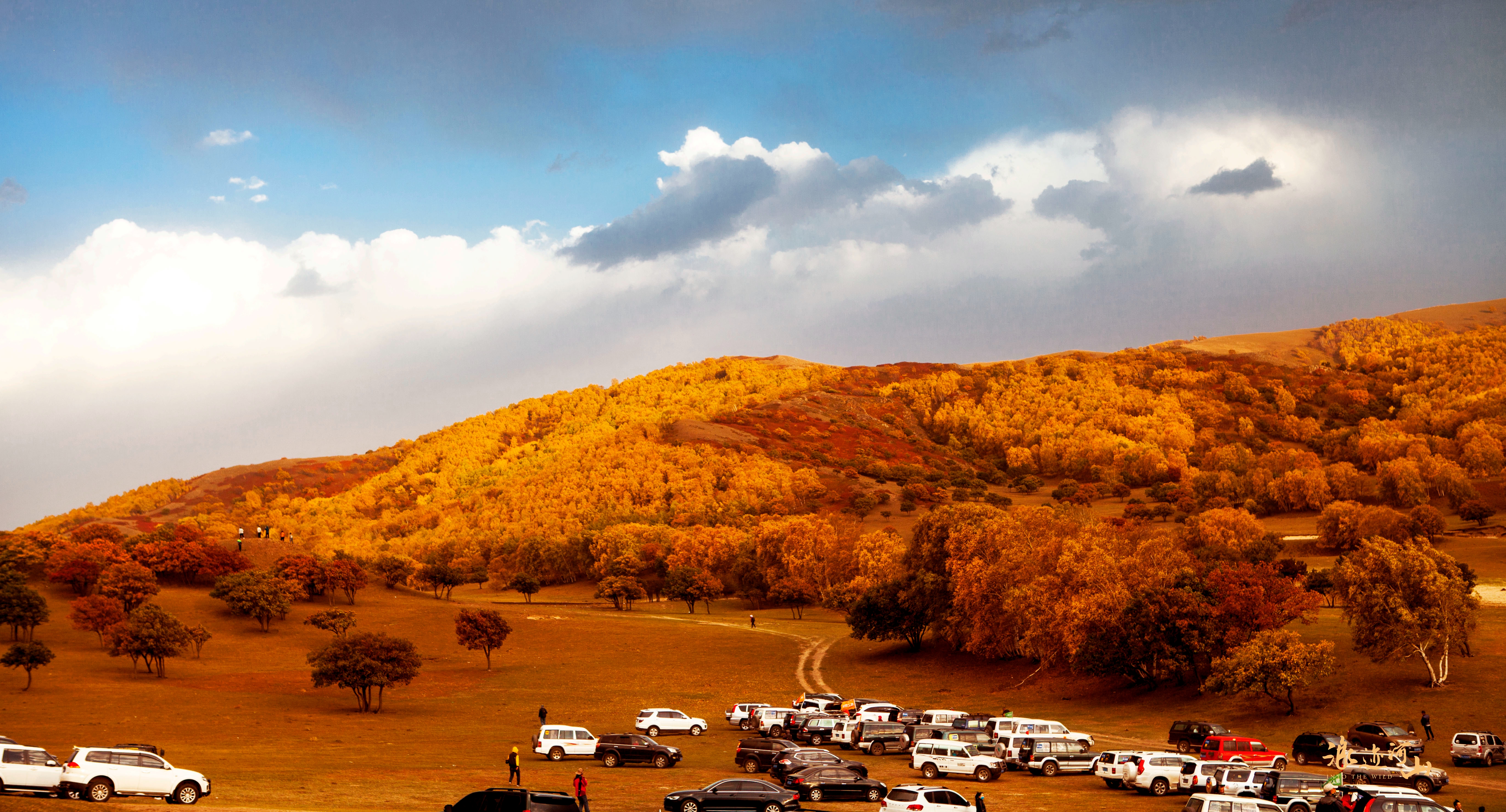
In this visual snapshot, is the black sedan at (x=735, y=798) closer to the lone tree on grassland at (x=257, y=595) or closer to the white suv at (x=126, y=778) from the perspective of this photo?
the white suv at (x=126, y=778)

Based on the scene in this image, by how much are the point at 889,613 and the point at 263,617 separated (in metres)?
54.8

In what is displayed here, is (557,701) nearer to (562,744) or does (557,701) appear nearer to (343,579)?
(562,744)

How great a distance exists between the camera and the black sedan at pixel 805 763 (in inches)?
1399

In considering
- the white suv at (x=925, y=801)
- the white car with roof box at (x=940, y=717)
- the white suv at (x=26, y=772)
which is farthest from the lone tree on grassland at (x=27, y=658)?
the white suv at (x=925, y=801)

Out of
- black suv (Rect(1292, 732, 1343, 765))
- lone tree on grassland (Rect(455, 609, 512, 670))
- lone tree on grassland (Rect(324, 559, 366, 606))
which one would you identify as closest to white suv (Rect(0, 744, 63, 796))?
black suv (Rect(1292, 732, 1343, 765))

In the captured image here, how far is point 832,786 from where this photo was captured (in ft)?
114

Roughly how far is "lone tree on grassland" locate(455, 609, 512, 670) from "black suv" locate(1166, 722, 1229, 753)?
5136 centimetres

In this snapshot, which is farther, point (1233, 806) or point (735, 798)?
point (735, 798)

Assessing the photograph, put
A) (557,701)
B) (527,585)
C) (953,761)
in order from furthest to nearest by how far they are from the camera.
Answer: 1. (527,585)
2. (557,701)
3. (953,761)

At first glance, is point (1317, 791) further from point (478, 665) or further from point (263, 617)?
point (263, 617)

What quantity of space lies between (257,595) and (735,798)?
71.8 meters

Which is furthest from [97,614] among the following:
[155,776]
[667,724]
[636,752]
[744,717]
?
[155,776]

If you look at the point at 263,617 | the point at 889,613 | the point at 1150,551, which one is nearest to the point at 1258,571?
the point at 1150,551

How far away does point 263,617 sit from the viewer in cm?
8894
